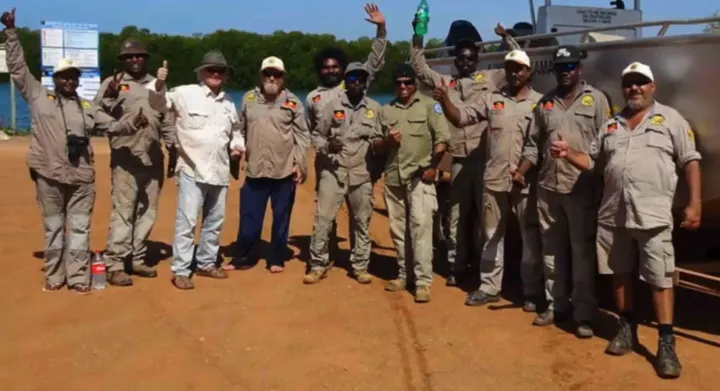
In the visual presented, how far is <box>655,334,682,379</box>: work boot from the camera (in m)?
5.29

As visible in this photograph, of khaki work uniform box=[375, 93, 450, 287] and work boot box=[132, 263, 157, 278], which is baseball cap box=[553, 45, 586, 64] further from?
work boot box=[132, 263, 157, 278]

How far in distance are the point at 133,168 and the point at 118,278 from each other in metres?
0.97

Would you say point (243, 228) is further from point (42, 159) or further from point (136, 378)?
point (136, 378)

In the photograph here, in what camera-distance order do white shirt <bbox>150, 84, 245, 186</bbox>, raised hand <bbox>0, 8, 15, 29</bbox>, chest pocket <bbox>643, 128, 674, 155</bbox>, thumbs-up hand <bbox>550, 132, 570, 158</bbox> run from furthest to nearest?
white shirt <bbox>150, 84, 245, 186</bbox> < raised hand <bbox>0, 8, 15, 29</bbox> < thumbs-up hand <bbox>550, 132, 570, 158</bbox> < chest pocket <bbox>643, 128, 674, 155</bbox>

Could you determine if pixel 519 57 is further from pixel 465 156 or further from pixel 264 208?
pixel 264 208

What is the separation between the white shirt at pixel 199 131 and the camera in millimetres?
7062

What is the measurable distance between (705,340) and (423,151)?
8.47 ft

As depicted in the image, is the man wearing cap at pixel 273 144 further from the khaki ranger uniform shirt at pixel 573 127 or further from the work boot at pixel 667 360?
the work boot at pixel 667 360

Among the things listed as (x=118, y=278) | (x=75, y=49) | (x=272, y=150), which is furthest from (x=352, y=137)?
(x=75, y=49)

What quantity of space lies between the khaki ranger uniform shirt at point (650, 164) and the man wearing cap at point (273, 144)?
3.14m

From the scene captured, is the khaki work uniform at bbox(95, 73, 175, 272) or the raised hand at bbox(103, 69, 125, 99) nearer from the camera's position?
the raised hand at bbox(103, 69, 125, 99)

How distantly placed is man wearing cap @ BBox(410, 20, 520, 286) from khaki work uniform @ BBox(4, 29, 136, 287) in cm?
276

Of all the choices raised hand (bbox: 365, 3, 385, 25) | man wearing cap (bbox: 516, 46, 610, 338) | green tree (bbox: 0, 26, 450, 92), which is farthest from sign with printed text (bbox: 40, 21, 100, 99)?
man wearing cap (bbox: 516, 46, 610, 338)

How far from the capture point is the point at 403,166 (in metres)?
6.94
